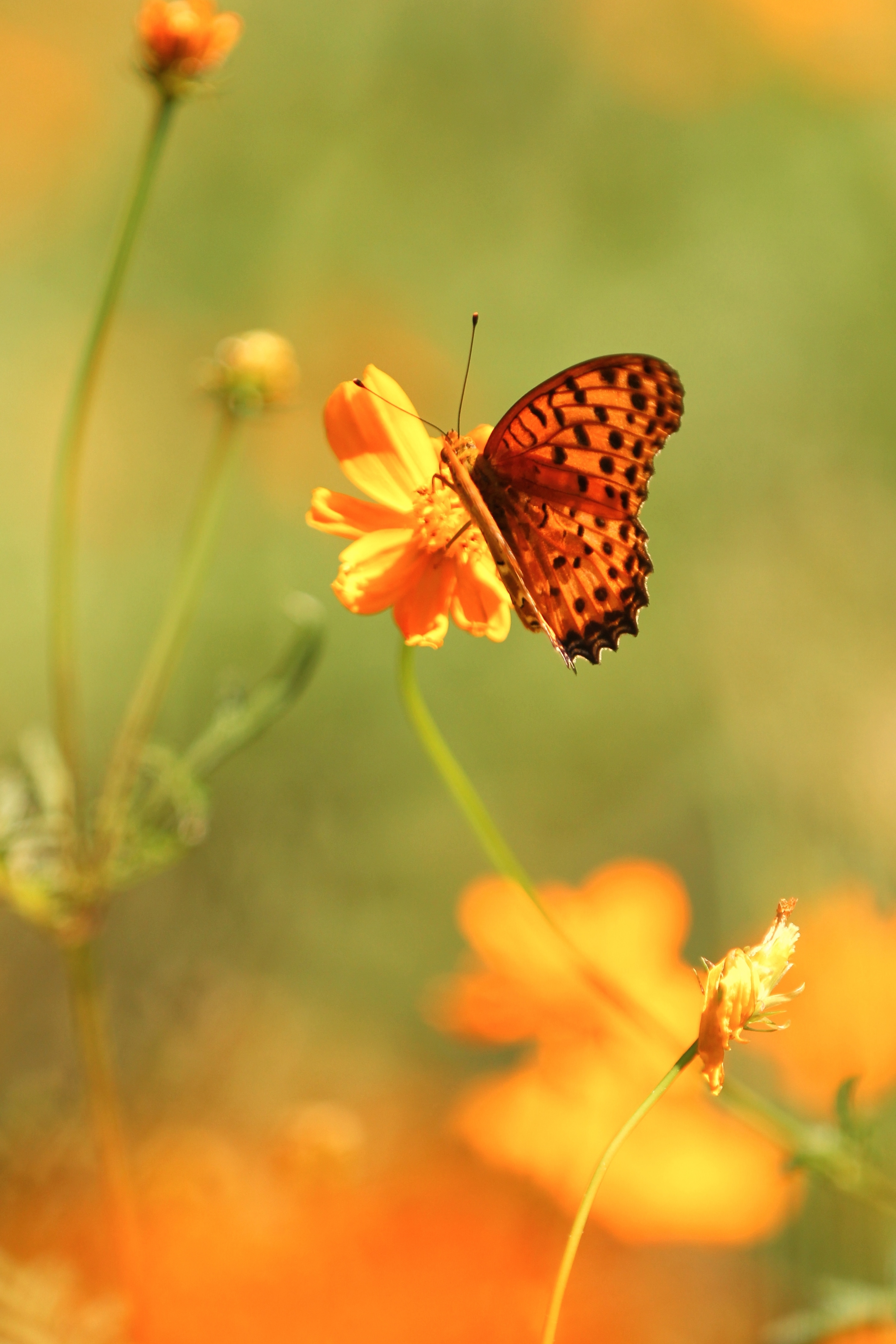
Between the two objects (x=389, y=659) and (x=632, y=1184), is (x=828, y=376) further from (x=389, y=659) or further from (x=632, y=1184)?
(x=632, y=1184)

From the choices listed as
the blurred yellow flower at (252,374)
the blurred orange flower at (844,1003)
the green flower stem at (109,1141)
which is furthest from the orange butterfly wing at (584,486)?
the green flower stem at (109,1141)

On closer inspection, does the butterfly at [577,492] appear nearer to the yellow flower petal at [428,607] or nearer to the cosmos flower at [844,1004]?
the yellow flower petal at [428,607]

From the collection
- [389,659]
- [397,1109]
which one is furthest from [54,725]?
[397,1109]

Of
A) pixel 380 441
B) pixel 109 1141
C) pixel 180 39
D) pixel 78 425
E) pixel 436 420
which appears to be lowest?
pixel 109 1141

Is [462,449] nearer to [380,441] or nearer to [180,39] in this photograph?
[380,441]

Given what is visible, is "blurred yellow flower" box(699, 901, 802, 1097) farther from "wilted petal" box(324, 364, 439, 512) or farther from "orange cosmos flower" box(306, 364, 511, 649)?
"wilted petal" box(324, 364, 439, 512)

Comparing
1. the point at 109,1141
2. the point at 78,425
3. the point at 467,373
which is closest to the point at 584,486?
the point at 78,425
